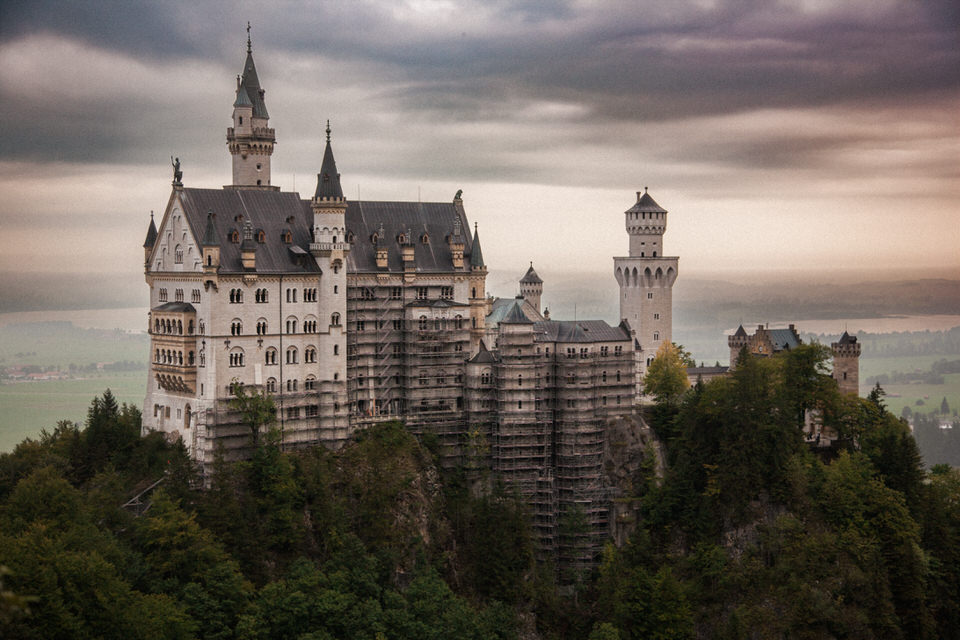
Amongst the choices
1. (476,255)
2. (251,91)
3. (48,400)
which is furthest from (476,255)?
(48,400)

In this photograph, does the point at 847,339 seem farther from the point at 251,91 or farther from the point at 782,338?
the point at 251,91

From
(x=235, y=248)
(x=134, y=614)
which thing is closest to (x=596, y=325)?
(x=235, y=248)

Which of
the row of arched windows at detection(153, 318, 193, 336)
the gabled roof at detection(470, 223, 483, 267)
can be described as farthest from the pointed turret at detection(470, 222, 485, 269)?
the row of arched windows at detection(153, 318, 193, 336)

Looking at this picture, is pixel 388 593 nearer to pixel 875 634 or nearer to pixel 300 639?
pixel 300 639

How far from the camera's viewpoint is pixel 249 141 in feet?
342

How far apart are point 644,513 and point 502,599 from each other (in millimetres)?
15202

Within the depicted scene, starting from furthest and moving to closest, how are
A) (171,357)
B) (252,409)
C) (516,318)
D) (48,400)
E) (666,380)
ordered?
(48,400) → (666,380) → (516,318) → (171,357) → (252,409)

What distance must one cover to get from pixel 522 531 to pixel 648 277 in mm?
35601

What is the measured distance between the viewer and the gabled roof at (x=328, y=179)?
95.8 m

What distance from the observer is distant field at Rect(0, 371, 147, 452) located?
13175 centimetres

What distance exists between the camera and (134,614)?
6900cm

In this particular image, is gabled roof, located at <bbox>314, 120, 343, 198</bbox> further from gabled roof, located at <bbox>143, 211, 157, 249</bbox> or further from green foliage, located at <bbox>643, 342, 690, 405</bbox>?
green foliage, located at <bbox>643, 342, 690, 405</bbox>

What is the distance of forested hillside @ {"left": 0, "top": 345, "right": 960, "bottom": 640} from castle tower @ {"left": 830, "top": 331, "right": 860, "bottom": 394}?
8182 mm

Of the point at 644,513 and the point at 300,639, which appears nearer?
the point at 300,639
